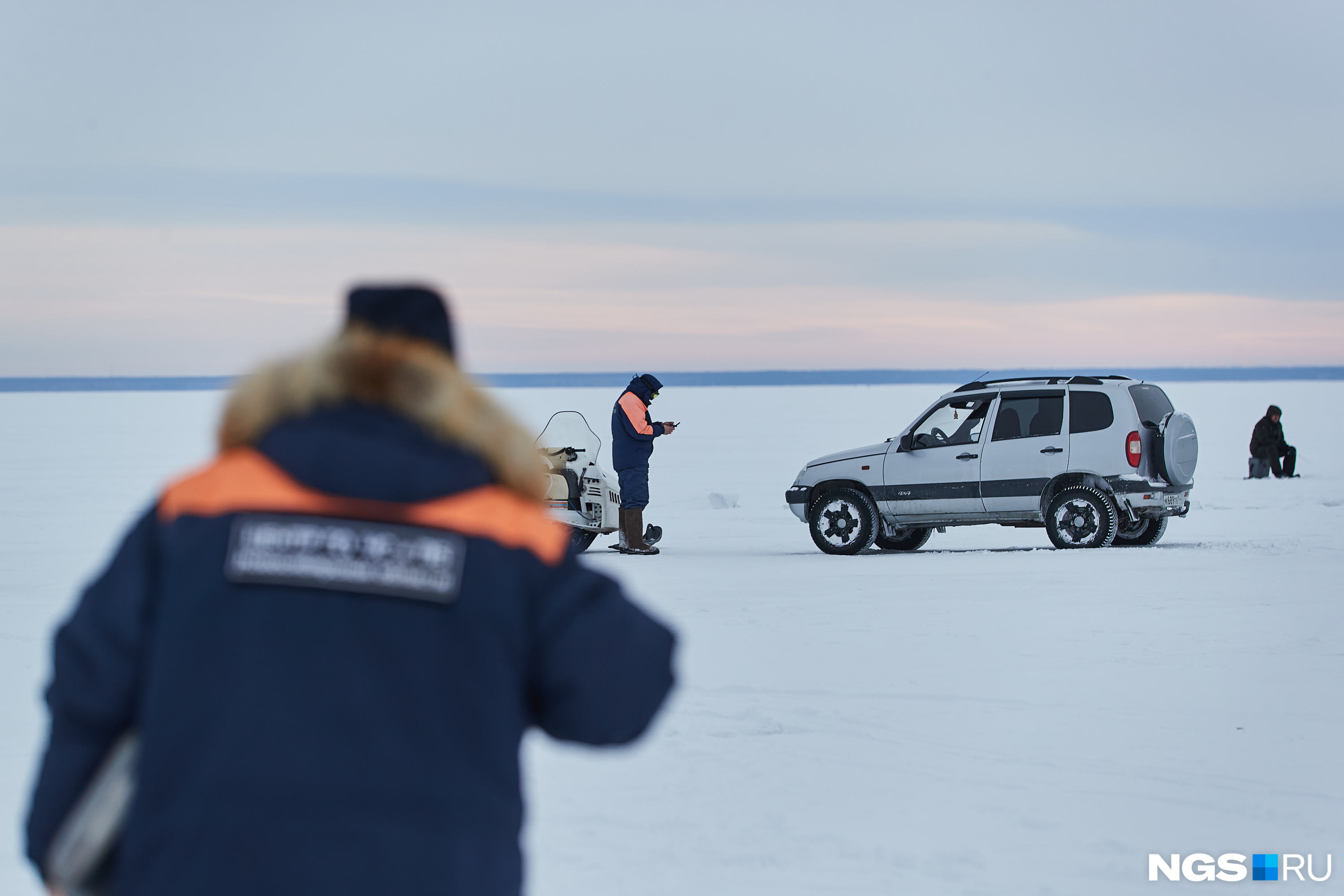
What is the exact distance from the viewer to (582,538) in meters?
14.8

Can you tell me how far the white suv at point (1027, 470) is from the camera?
13281 mm

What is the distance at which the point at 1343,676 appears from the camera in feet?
24.8

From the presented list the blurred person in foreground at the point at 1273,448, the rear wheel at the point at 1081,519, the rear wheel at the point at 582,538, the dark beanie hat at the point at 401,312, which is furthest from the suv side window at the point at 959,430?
the dark beanie hat at the point at 401,312

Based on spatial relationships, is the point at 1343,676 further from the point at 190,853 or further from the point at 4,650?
the point at 4,650

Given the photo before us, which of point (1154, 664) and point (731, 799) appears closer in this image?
point (731, 799)

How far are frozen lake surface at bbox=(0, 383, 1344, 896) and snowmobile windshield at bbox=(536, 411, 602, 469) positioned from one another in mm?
1037

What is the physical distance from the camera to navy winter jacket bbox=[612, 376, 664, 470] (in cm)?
1404

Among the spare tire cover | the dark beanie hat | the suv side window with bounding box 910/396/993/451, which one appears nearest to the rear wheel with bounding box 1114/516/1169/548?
the spare tire cover

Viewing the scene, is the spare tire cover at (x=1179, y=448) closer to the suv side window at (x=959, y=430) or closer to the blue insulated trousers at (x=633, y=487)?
the suv side window at (x=959, y=430)

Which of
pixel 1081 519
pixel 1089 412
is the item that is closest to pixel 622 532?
pixel 1081 519

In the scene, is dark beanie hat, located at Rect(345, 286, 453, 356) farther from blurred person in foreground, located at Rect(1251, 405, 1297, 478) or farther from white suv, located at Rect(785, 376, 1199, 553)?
blurred person in foreground, located at Rect(1251, 405, 1297, 478)

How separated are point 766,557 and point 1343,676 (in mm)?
6801

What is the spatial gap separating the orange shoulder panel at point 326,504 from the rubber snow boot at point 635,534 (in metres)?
11.9

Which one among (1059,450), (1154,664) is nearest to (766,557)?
(1059,450)
